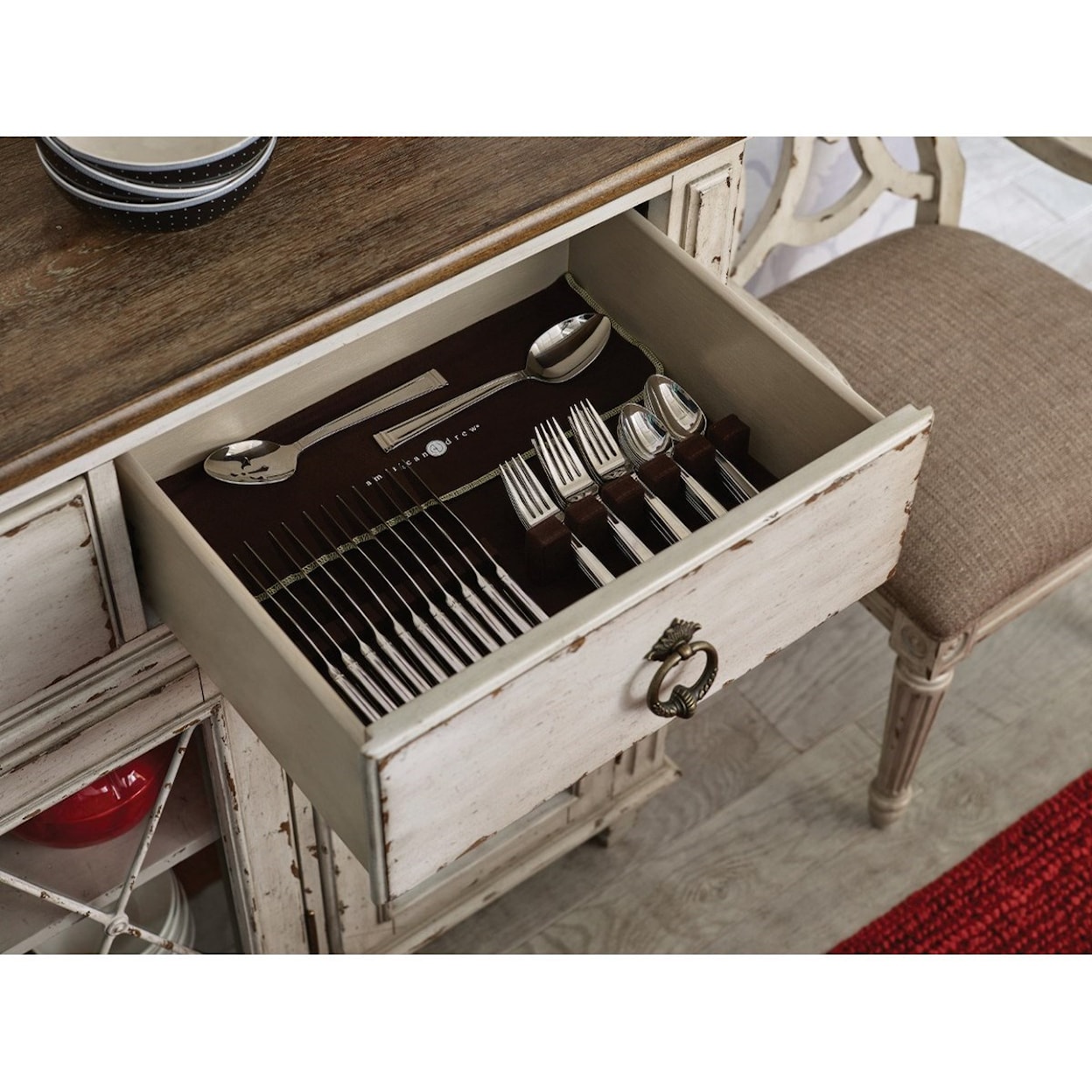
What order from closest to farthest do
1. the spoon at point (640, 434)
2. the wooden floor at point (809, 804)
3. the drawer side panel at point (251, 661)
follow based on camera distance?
the drawer side panel at point (251, 661) → the spoon at point (640, 434) → the wooden floor at point (809, 804)

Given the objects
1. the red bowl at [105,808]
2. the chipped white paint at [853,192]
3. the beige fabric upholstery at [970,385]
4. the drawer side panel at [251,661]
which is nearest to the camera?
the drawer side panel at [251,661]

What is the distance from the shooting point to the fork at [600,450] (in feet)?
2.99

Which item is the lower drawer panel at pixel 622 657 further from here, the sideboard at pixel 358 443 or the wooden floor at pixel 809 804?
the wooden floor at pixel 809 804

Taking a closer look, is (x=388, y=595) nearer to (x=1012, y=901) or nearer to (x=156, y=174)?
(x=156, y=174)

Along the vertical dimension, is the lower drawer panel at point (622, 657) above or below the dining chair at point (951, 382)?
above

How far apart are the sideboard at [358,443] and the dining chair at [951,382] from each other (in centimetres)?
30

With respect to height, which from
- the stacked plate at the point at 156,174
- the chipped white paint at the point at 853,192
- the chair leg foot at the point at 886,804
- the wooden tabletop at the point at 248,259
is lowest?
the chair leg foot at the point at 886,804

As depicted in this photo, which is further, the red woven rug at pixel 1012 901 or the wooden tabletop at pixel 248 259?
the red woven rug at pixel 1012 901

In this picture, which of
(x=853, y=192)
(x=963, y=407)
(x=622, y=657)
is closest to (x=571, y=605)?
(x=622, y=657)

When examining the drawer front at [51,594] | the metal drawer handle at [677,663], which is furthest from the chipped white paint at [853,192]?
the drawer front at [51,594]

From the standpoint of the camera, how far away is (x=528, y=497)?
0.93 m

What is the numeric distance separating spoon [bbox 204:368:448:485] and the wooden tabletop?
5.5 inches

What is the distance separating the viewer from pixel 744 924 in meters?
1.45
